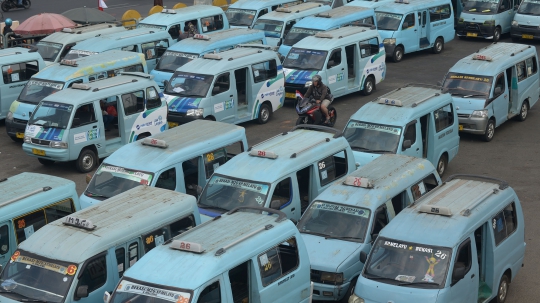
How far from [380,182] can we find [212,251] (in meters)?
3.93

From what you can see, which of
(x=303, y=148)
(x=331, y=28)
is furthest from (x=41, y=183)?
(x=331, y=28)

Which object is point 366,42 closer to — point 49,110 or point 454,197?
point 49,110

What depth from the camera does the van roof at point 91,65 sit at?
64.8ft

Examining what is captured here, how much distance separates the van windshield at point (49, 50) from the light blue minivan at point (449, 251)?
47.6 ft

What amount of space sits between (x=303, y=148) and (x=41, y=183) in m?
4.21

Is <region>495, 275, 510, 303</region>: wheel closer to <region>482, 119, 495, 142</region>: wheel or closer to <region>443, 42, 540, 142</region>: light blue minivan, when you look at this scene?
<region>443, 42, 540, 142</region>: light blue minivan

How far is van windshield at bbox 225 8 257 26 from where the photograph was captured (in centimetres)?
2806

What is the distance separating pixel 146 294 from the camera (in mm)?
9352

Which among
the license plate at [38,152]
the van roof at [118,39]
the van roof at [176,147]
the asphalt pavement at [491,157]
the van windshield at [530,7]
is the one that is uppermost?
the van roof at [118,39]

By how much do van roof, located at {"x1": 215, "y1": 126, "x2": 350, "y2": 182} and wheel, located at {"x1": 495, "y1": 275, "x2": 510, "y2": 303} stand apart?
361 centimetres

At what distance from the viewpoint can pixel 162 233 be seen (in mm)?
11289

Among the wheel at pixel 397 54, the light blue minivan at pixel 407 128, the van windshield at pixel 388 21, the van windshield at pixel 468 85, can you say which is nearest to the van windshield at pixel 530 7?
the wheel at pixel 397 54

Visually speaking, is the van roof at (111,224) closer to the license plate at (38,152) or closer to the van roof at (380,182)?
the van roof at (380,182)

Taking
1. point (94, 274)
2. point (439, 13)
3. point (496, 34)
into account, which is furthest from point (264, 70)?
point (496, 34)
